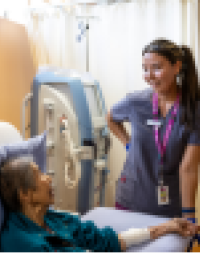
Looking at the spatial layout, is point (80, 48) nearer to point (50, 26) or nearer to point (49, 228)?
point (50, 26)

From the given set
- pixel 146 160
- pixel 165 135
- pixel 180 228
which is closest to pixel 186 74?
pixel 165 135

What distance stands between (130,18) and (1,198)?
53.7 inches

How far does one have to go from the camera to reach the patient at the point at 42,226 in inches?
35.5

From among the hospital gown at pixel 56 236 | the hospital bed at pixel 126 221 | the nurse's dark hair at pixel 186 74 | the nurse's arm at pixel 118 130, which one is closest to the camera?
the hospital gown at pixel 56 236

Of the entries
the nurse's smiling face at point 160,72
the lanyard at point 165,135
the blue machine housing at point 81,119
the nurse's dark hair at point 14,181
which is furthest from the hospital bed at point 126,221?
the nurse's smiling face at point 160,72

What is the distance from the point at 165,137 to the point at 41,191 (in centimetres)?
74

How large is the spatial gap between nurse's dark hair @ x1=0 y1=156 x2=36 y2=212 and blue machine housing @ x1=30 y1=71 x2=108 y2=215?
880 mm

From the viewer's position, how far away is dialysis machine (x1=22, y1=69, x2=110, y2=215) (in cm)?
184

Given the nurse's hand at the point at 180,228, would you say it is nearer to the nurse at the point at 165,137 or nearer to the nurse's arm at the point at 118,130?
the nurse at the point at 165,137

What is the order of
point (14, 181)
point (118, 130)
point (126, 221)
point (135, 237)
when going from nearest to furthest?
point (14, 181), point (135, 237), point (126, 221), point (118, 130)

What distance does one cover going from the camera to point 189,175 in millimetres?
1489

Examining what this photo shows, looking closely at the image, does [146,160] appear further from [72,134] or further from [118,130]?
[72,134]

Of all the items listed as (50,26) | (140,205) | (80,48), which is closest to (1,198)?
(140,205)

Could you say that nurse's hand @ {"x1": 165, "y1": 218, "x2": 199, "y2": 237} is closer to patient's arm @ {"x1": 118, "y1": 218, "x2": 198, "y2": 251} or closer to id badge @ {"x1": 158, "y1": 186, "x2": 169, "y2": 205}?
patient's arm @ {"x1": 118, "y1": 218, "x2": 198, "y2": 251}
